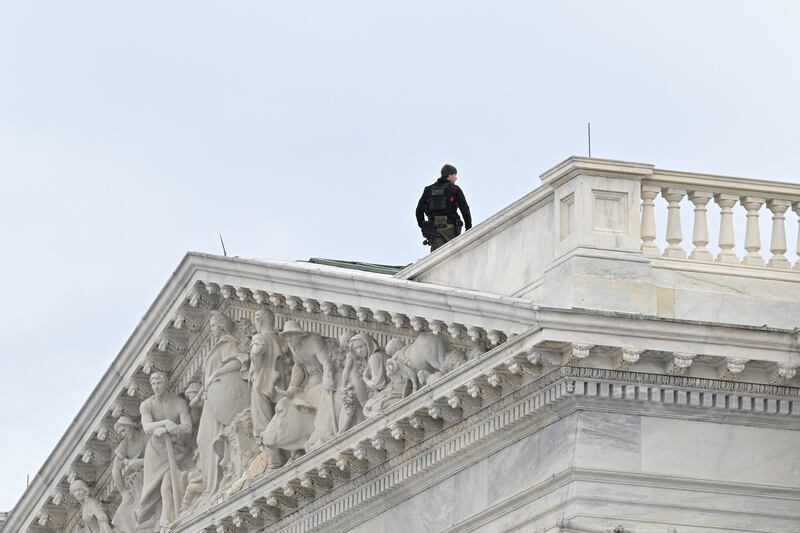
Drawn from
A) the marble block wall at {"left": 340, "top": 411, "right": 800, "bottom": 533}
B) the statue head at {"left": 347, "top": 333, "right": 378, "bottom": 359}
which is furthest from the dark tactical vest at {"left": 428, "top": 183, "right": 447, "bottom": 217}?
the marble block wall at {"left": 340, "top": 411, "right": 800, "bottom": 533}

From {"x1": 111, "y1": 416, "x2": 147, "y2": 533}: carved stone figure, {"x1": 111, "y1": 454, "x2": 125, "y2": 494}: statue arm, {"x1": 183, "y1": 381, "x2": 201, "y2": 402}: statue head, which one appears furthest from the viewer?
{"x1": 111, "y1": 454, "x2": 125, "y2": 494}: statue arm

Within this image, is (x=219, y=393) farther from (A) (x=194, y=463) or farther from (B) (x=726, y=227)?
(B) (x=726, y=227)

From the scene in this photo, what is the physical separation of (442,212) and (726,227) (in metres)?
6.49

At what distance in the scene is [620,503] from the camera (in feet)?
109

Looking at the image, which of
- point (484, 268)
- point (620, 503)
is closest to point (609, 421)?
point (620, 503)

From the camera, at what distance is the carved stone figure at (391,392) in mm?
36438

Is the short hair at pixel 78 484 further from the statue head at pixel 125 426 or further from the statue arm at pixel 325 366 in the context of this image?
the statue arm at pixel 325 366

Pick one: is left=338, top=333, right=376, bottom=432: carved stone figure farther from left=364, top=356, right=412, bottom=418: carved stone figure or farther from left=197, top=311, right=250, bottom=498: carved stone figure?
left=197, top=311, right=250, bottom=498: carved stone figure

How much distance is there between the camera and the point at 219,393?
4147cm

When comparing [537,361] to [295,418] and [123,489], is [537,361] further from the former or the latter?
[123,489]

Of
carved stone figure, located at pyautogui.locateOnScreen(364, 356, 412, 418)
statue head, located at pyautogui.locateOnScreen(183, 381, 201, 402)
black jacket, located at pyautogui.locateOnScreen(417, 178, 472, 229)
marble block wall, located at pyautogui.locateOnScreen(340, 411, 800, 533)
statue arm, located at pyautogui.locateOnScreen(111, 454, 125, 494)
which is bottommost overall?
marble block wall, located at pyautogui.locateOnScreen(340, 411, 800, 533)

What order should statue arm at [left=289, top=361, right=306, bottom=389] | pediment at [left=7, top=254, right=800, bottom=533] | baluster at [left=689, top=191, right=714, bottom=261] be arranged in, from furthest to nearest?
statue arm at [left=289, top=361, right=306, bottom=389], baluster at [left=689, top=191, right=714, bottom=261], pediment at [left=7, top=254, right=800, bottom=533]

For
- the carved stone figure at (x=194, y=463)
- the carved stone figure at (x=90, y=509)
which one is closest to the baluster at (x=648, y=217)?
the carved stone figure at (x=194, y=463)

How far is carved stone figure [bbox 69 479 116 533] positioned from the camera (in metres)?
45.7
